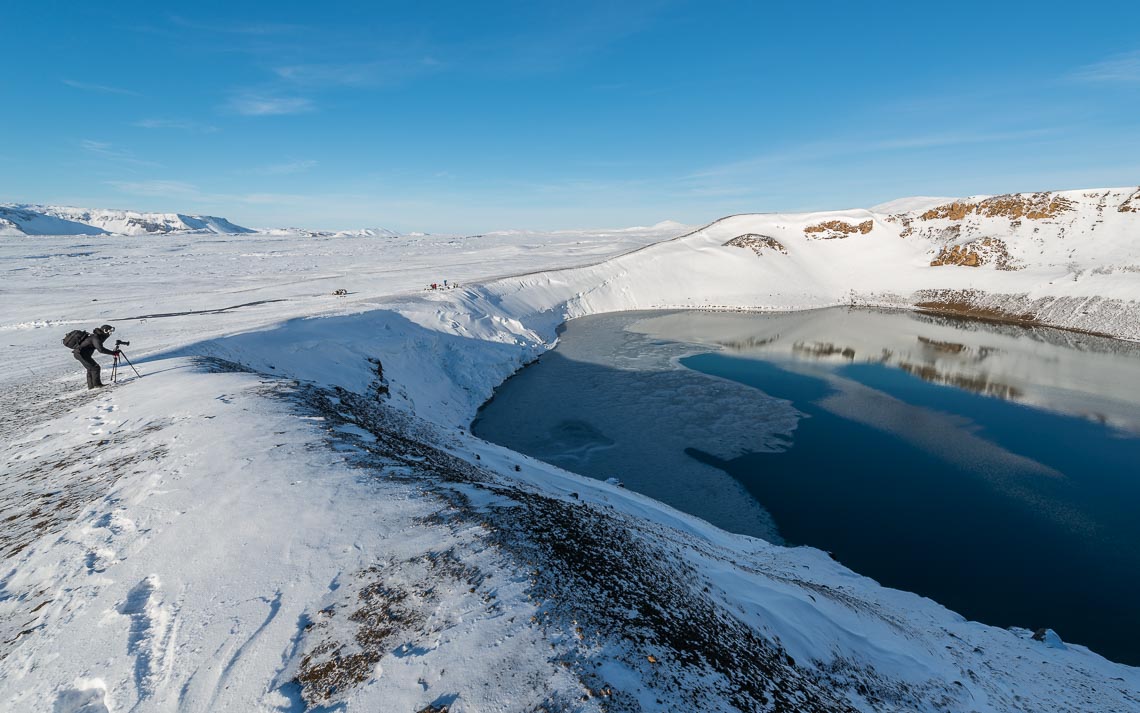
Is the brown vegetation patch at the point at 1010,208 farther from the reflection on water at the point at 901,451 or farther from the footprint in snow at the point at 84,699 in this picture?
the footprint in snow at the point at 84,699

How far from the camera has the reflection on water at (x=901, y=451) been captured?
12.6 meters

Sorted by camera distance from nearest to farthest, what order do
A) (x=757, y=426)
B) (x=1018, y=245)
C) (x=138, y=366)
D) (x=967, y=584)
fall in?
1. (x=967, y=584)
2. (x=138, y=366)
3. (x=757, y=426)
4. (x=1018, y=245)

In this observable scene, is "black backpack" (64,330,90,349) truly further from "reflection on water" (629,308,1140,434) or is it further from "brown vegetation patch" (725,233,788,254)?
"brown vegetation patch" (725,233,788,254)

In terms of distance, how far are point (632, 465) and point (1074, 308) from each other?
51.6 metres

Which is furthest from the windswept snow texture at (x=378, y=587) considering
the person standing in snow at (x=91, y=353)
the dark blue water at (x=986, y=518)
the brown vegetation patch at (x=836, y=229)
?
the brown vegetation patch at (x=836, y=229)

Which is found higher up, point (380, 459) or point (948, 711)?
point (380, 459)

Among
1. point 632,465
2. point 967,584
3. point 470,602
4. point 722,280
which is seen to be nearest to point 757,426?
point 632,465

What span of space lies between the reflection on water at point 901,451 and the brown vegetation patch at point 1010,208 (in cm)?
2876

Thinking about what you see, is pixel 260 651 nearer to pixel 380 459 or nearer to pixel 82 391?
pixel 380 459

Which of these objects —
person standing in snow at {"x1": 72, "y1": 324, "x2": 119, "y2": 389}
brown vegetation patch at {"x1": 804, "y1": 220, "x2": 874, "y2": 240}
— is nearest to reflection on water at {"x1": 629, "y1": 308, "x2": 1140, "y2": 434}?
brown vegetation patch at {"x1": 804, "y1": 220, "x2": 874, "y2": 240}

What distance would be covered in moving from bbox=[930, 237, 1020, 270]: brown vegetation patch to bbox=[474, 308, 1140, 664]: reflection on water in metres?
20.8

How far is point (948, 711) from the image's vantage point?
23.0 feet

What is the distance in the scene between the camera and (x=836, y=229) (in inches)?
2734

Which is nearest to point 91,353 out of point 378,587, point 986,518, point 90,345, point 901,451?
point 90,345
